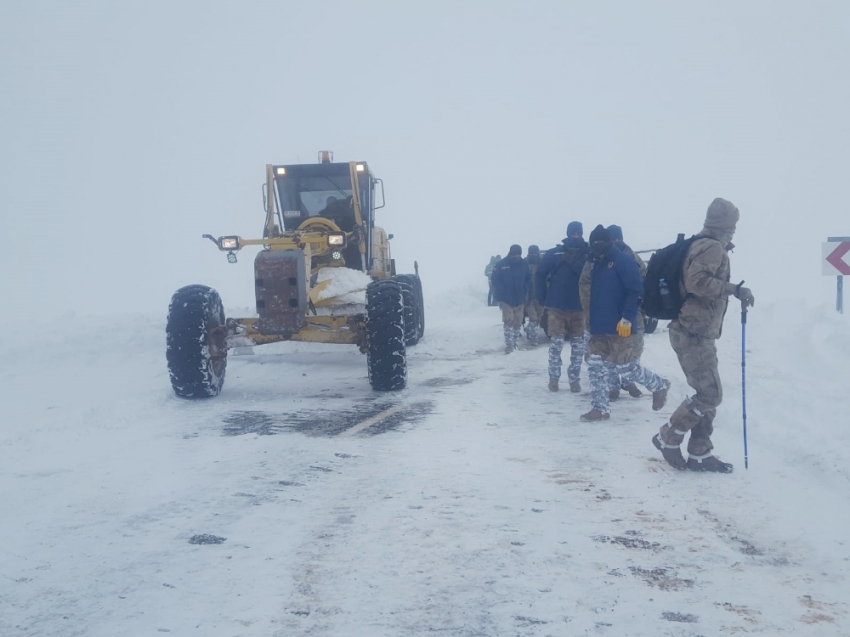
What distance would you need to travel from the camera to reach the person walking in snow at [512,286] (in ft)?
41.7

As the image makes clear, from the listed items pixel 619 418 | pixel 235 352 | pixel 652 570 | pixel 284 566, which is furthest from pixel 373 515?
pixel 235 352

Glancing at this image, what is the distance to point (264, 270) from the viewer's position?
815cm

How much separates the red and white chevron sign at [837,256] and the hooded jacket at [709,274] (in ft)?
26.7

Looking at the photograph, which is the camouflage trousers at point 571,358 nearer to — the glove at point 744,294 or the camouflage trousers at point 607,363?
the camouflage trousers at point 607,363

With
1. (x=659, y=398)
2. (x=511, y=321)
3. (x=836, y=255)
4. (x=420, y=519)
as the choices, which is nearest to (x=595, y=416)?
(x=659, y=398)

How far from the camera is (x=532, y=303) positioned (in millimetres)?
14562

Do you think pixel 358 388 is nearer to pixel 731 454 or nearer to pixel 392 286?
pixel 392 286

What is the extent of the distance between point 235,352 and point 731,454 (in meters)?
9.09

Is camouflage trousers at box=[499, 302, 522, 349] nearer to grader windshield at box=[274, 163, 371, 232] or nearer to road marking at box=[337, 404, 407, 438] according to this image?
grader windshield at box=[274, 163, 371, 232]

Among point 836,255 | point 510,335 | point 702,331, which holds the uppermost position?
point 836,255

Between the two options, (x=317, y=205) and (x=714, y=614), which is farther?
(x=317, y=205)

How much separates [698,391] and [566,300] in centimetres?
375

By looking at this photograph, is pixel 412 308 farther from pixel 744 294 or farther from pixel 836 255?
pixel 744 294

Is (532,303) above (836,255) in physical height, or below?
below
